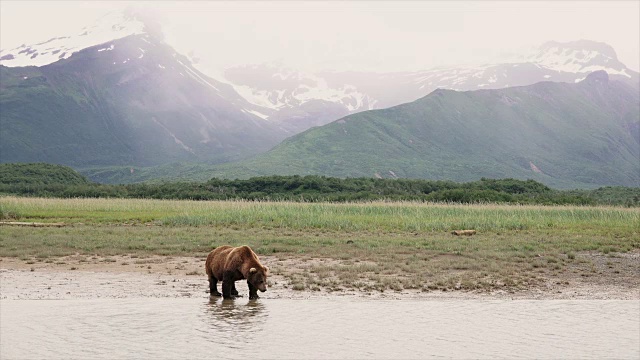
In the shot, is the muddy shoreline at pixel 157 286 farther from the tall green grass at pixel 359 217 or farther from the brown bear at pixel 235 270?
the tall green grass at pixel 359 217

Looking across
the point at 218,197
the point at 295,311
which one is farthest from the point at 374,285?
the point at 218,197

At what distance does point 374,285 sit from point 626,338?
26.8 ft

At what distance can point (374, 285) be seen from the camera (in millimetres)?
22344

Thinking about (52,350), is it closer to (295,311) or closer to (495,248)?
(295,311)

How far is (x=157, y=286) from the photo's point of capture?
22172 millimetres

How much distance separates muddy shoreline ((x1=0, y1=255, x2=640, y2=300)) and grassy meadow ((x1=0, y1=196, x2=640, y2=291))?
30.0 inches

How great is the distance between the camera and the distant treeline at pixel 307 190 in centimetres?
7831

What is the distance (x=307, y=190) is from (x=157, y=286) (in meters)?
78.1

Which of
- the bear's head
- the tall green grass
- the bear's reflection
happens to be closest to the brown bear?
the bear's head

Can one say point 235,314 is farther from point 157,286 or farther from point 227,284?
point 157,286

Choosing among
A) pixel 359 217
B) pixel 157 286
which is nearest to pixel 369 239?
pixel 359 217

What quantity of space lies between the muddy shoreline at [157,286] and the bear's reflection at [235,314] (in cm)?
101

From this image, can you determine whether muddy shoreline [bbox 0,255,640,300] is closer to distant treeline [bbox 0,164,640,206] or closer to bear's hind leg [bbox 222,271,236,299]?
bear's hind leg [bbox 222,271,236,299]

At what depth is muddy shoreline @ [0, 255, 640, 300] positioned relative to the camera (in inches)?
816
